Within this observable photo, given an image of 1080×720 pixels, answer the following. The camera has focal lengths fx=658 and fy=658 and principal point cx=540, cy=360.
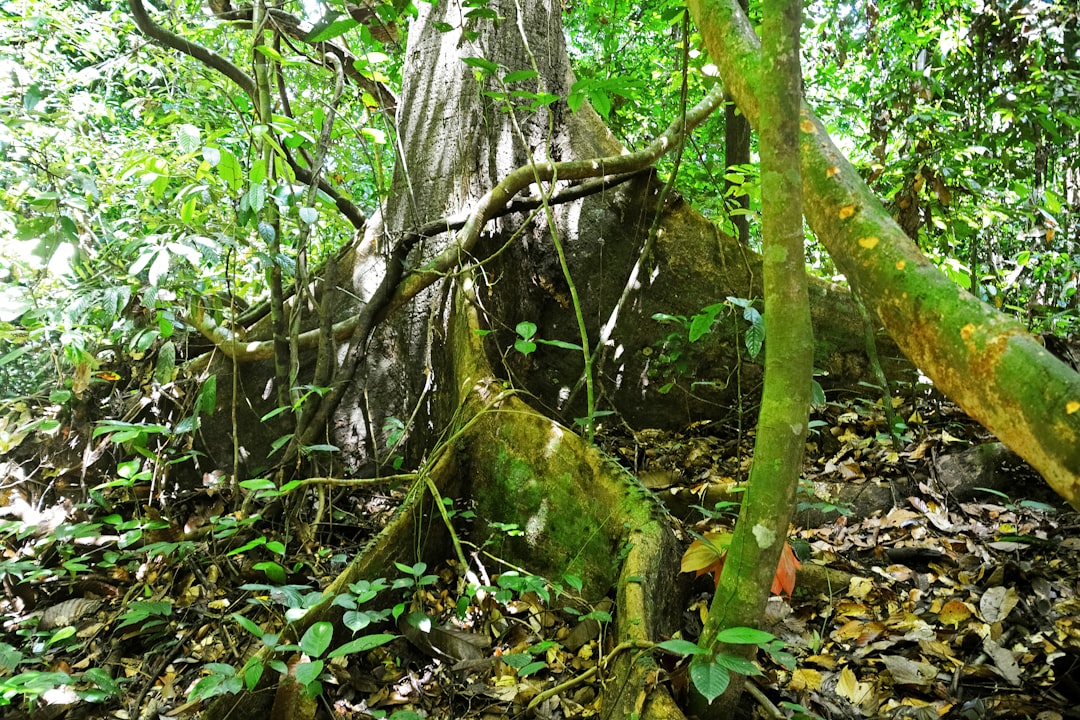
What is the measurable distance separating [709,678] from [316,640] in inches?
44.9

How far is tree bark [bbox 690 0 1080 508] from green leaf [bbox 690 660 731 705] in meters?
0.76

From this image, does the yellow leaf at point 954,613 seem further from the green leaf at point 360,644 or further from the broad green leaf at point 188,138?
the broad green leaf at point 188,138

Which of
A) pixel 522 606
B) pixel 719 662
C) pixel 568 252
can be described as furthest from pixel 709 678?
pixel 568 252

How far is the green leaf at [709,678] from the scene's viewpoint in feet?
4.63

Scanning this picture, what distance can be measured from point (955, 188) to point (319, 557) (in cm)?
380

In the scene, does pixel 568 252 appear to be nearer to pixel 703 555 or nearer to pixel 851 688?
pixel 703 555

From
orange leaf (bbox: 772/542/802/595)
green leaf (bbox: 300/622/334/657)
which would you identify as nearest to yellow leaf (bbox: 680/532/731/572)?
orange leaf (bbox: 772/542/802/595)

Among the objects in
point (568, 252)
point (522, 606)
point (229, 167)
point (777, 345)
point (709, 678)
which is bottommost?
point (522, 606)

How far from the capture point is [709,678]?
1.45 metres

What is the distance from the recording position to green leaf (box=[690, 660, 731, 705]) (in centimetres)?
141

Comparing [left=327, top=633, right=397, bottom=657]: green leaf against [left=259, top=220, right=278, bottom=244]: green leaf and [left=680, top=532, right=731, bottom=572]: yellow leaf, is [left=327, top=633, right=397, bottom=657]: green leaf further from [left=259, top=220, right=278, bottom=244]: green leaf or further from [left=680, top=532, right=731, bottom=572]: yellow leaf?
[left=259, top=220, right=278, bottom=244]: green leaf

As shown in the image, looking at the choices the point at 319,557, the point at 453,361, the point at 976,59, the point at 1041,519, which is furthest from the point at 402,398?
the point at 976,59

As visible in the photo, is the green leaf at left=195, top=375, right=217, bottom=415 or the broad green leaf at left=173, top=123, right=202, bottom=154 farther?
the green leaf at left=195, top=375, right=217, bottom=415

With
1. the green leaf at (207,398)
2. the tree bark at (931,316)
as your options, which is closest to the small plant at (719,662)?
the tree bark at (931,316)
